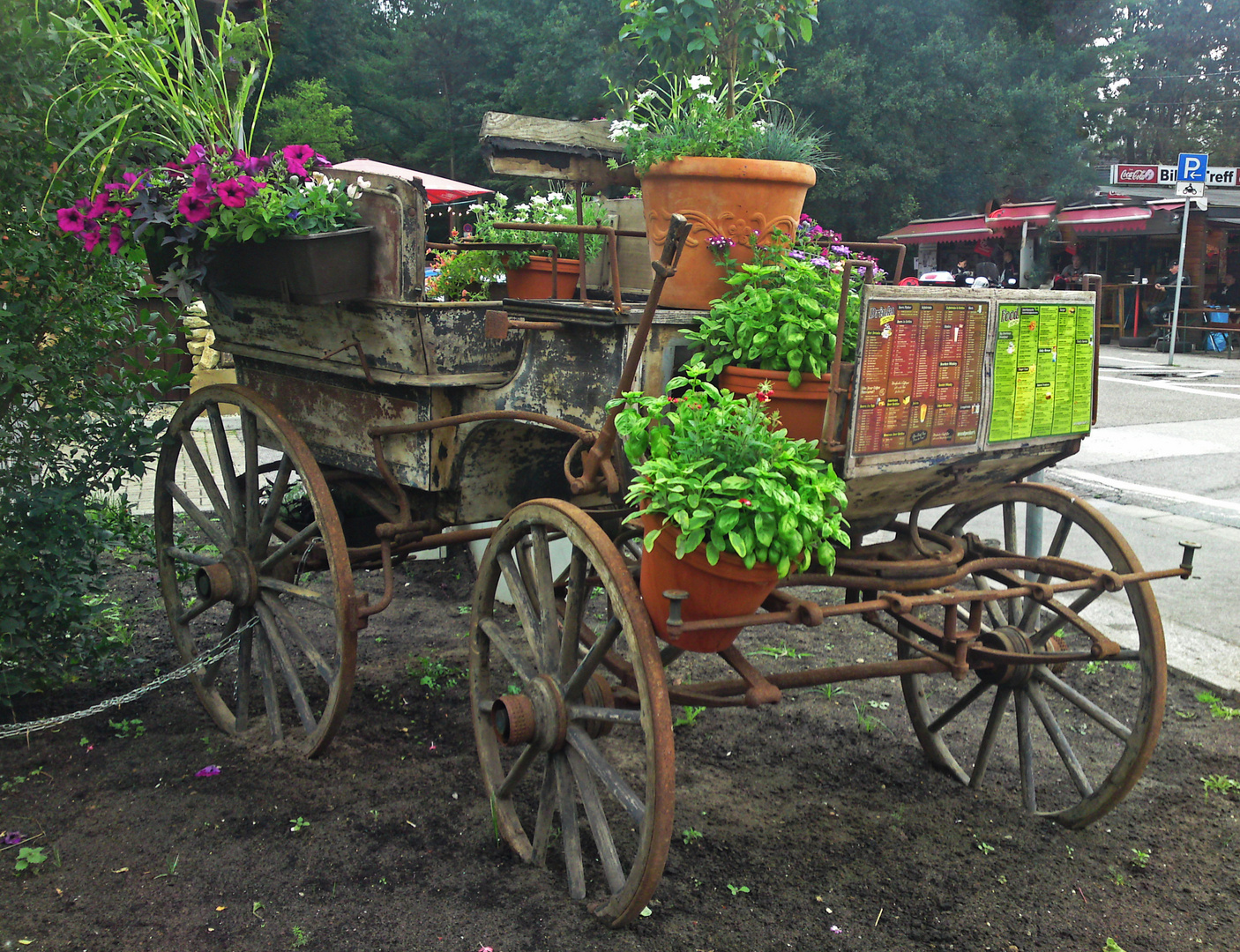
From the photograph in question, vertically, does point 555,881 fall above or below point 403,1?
below

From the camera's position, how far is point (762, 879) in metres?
2.88

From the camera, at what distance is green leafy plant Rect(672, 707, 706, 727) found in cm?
389

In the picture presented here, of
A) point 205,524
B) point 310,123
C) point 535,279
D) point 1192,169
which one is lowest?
point 205,524

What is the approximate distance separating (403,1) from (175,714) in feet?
114

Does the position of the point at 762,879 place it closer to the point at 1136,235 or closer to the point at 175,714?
the point at 175,714

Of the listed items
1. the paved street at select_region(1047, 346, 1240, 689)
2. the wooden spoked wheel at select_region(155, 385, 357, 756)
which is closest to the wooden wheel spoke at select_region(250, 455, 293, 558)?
the wooden spoked wheel at select_region(155, 385, 357, 756)

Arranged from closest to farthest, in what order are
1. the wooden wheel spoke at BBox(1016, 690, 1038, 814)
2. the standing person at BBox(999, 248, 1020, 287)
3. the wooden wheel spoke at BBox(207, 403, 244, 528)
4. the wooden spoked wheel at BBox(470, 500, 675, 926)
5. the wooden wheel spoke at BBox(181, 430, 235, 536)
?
the wooden spoked wheel at BBox(470, 500, 675, 926) < the wooden wheel spoke at BBox(1016, 690, 1038, 814) < the wooden wheel spoke at BBox(207, 403, 244, 528) < the wooden wheel spoke at BBox(181, 430, 235, 536) < the standing person at BBox(999, 248, 1020, 287)

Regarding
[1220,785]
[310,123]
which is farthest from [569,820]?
[310,123]

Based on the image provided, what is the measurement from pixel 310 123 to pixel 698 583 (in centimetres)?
2110

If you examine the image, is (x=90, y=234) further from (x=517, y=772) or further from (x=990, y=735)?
(x=990, y=735)

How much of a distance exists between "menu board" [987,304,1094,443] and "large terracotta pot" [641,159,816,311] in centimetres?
68

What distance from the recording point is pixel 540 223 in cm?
394

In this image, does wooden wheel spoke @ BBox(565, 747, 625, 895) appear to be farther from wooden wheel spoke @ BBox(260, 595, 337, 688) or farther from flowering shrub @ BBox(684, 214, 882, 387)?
flowering shrub @ BBox(684, 214, 882, 387)

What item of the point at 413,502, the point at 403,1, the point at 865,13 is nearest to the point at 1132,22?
the point at 865,13
